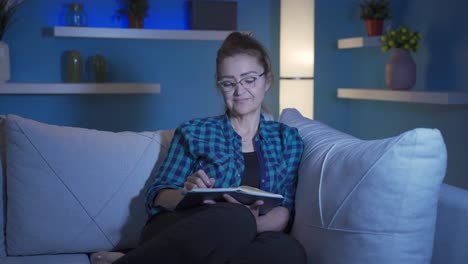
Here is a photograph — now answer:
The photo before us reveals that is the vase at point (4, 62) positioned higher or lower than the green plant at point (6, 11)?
lower

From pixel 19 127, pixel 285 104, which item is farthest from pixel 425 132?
pixel 285 104

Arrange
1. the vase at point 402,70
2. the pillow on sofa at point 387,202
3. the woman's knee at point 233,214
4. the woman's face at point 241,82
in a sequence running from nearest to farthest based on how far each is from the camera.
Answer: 1. the pillow on sofa at point 387,202
2. the woman's knee at point 233,214
3. the woman's face at point 241,82
4. the vase at point 402,70

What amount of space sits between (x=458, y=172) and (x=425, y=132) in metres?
2.26

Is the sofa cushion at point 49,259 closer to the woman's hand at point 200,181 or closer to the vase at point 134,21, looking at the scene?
the woman's hand at point 200,181

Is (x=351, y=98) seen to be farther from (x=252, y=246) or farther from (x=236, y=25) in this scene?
(x=252, y=246)

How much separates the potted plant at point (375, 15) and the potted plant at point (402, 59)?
1.10 ft

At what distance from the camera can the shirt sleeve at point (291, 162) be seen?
5.93 ft

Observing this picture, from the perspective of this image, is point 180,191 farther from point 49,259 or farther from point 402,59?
point 402,59

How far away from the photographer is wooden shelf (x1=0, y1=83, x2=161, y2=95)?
3.57m

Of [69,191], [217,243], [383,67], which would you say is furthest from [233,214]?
[383,67]

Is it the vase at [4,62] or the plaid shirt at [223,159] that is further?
the vase at [4,62]

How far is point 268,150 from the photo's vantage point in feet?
6.22

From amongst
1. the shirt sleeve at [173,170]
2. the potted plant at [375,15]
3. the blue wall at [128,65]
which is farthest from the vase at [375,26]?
the shirt sleeve at [173,170]

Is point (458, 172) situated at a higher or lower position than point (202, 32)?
lower
